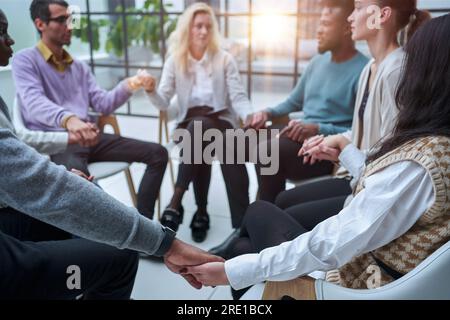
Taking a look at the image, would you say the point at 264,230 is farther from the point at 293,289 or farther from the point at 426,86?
the point at 426,86

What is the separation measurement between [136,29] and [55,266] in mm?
3068

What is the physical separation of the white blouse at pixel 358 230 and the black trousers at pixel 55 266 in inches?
14.1

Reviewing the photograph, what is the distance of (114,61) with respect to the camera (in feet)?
12.3

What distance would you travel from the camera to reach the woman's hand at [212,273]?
2.95 feet

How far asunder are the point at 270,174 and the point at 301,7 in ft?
4.99

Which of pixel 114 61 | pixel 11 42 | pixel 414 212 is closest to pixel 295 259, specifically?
pixel 414 212

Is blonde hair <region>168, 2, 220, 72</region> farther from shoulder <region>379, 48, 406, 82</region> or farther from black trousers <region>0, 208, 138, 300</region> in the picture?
black trousers <region>0, 208, 138, 300</region>

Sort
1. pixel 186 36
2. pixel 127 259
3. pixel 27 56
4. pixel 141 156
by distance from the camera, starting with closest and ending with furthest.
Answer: pixel 127 259, pixel 27 56, pixel 141 156, pixel 186 36

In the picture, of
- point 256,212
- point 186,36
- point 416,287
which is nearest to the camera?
point 416,287

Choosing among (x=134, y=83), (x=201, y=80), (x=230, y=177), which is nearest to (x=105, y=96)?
(x=134, y=83)

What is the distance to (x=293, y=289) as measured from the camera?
0.81 m

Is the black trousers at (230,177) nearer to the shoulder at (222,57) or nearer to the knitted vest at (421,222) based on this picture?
the shoulder at (222,57)

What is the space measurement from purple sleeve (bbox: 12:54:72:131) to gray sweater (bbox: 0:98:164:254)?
1.07 m

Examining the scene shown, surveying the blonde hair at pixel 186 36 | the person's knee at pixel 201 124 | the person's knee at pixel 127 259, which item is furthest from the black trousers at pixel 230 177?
the person's knee at pixel 127 259
